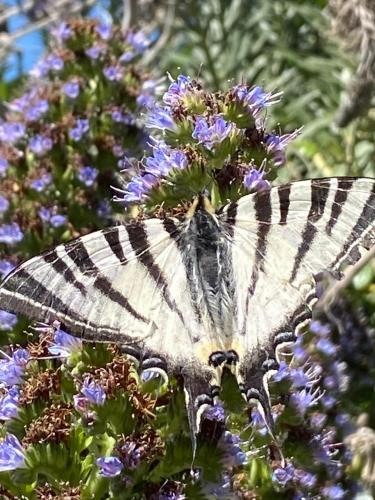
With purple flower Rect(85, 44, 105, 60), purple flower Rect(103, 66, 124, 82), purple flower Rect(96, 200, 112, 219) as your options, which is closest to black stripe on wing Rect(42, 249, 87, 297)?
purple flower Rect(96, 200, 112, 219)

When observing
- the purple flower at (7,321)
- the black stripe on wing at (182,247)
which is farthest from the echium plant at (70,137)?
the black stripe on wing at (182,247)

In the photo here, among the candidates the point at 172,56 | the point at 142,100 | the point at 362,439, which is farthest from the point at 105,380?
the point at 172,56

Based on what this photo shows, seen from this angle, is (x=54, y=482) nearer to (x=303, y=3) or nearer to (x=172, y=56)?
(x=172, y=56)

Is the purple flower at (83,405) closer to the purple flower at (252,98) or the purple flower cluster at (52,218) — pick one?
the purple flower at (252,98)

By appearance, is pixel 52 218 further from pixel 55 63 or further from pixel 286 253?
pixel 286 253

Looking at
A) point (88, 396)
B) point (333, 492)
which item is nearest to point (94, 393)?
point (88, 396)

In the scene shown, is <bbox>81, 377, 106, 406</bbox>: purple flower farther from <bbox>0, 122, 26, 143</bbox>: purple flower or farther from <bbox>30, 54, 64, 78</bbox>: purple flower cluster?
<bbox>30, 54, 64, 78</bbox>: purple flower cluster
